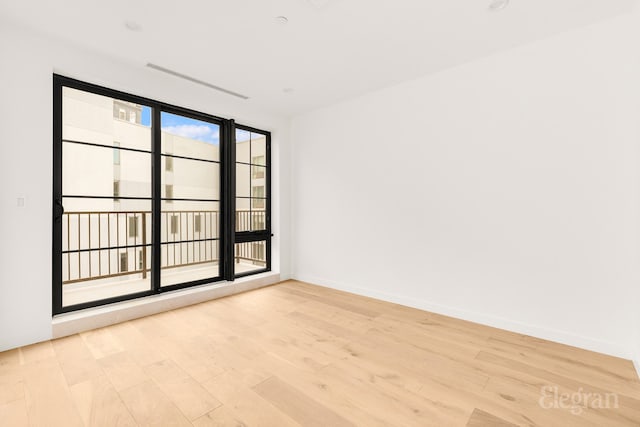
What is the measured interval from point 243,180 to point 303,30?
2434 mm

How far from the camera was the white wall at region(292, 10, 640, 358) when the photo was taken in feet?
A: 7.32

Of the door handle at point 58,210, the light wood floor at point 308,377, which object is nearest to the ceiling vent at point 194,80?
the door handle at point 58,210

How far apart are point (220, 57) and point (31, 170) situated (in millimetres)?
1929

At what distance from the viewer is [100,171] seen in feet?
14.0

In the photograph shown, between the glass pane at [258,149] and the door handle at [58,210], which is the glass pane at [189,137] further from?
the door handle at [58,210]

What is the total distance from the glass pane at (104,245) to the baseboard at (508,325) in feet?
10.7

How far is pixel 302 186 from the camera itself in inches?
177

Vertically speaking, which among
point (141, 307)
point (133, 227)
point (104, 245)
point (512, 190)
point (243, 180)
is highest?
point (243, 180)

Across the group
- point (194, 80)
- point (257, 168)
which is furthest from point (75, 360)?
point (257, 168)

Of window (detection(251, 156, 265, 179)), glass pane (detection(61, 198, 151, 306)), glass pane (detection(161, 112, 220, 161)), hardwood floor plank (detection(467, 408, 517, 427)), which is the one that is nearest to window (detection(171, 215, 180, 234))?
glass pane (detection(61, 198, 151, 306))

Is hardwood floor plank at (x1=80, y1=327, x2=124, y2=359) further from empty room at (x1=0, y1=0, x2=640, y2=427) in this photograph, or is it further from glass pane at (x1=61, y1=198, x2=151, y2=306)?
glass pane at (x1=61, y1=198, x2=151, y2=306)

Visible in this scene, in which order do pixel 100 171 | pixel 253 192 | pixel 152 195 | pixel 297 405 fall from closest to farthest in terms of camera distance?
pixel 297 405 < pixel 152 195 < pixel 100 171 < pixel 253 192

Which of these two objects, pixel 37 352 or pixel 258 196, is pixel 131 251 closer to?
pixel 258 196

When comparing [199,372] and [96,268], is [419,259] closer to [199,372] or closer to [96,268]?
[199,372]
